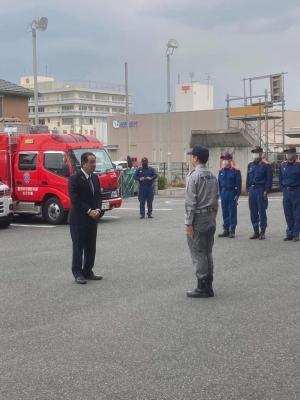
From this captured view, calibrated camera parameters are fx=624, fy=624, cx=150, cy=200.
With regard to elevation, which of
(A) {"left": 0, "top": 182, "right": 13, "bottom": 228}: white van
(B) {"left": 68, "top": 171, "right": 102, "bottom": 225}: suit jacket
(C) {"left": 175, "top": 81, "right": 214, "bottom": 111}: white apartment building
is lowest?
(A) {"left": 0, "top": 182, "right": 13, "bottom": 228}: white van

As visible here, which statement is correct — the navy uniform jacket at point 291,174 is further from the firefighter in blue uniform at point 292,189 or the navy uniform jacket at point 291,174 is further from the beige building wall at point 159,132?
the beige building wall at point 159,132

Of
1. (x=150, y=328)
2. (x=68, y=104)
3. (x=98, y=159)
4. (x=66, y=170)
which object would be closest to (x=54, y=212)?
(x=66, y=170)

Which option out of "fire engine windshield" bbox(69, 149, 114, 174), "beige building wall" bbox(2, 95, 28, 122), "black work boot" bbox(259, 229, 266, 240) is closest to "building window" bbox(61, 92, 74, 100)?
"beige building wall" bbox(2, 95, 28, 122)

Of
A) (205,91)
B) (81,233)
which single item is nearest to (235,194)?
(81,233)

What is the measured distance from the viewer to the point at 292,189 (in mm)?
12945

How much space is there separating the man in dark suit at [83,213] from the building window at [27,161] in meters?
8.79

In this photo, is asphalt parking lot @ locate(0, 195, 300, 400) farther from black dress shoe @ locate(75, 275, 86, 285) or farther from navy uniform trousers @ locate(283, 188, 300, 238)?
navy uniform trousers @ locate(283, 188, 300, 238)

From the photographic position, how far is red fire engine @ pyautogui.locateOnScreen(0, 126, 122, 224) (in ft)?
56.9

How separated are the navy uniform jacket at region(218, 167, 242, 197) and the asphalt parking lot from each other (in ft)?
6.01

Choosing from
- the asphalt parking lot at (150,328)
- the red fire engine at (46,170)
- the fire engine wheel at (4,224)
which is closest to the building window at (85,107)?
the red fire engine at (46,170)

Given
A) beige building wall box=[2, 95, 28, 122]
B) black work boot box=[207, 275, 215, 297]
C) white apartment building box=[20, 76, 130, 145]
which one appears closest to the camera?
black work boot box=[207, 275, 215, 297]

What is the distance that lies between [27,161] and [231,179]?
6846 millimetres

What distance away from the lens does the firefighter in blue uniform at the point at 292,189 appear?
12.9 m

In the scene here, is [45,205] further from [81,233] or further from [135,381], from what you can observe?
[135,381]
